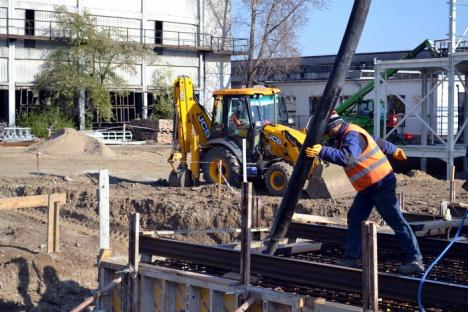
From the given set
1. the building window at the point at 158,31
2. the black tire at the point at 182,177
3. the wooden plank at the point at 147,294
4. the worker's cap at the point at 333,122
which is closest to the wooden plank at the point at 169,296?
the wooden plank at the point at 147,294

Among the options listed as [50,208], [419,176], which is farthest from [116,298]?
[419,176]

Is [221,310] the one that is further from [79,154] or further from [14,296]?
[79,154]

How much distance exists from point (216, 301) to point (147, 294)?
3.19 feet

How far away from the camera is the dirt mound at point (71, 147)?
32750 mm

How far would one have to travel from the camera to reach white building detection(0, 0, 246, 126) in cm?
4672

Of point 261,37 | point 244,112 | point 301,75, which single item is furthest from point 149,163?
point 301,75

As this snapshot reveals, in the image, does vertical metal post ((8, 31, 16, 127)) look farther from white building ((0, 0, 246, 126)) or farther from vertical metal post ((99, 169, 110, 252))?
vertical metal post ((99, 169, 110, 252))

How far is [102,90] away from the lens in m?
47.3

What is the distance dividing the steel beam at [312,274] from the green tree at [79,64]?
3971cm

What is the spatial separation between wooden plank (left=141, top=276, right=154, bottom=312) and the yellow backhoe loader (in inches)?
430

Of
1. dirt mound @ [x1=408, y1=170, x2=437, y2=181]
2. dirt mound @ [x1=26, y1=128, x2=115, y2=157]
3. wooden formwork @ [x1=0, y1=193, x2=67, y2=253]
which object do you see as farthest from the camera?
dirt mound @ [x1=26, y1=128, x2=115, y2=157]

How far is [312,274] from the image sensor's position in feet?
21.9

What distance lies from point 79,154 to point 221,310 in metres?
26.5

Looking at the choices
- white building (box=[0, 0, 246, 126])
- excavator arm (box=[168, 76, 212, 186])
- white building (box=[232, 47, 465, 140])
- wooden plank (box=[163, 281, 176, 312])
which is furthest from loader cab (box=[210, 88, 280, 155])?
white building (box=[0, 0, 246, 126])
